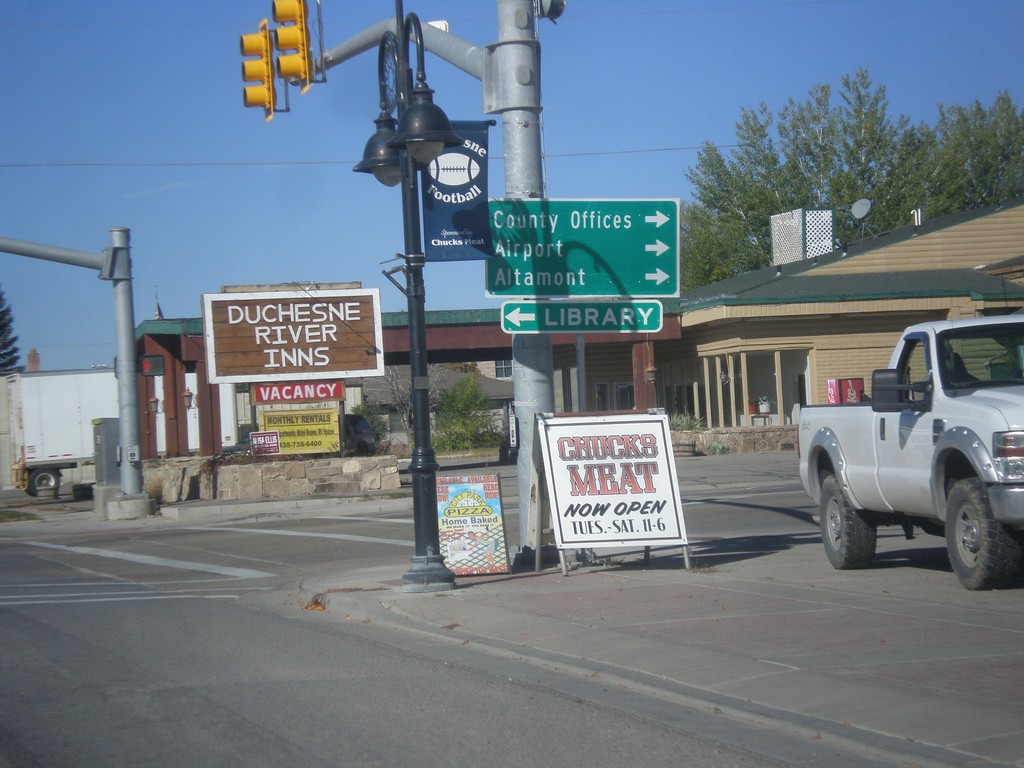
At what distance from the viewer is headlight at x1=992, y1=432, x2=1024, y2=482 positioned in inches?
324

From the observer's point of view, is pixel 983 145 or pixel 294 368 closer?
pixel 294 368

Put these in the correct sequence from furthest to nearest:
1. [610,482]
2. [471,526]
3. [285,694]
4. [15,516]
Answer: [15,516] < [471,526] < [610,482] < [285,694]

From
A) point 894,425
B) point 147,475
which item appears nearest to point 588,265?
point 894,425

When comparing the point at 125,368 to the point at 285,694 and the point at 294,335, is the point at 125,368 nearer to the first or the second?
the point at 294,335

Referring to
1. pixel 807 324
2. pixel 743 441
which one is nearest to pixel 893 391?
pixel 743 441

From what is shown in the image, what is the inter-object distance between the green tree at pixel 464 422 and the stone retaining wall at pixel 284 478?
25.4 meters

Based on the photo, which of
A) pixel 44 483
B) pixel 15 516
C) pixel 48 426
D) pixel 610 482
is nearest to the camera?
pixel 610 482

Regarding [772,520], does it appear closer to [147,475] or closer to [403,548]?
[403,548]

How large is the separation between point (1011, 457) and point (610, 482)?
3.99m

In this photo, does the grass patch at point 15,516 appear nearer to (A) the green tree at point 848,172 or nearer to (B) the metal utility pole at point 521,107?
(B) the metal utility pole at point 521,107

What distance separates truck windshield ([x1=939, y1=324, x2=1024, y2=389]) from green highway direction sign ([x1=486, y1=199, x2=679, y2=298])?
2.98 m

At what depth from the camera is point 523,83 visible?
38.0ft

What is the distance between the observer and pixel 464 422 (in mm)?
51844

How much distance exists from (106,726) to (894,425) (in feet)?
22.9
